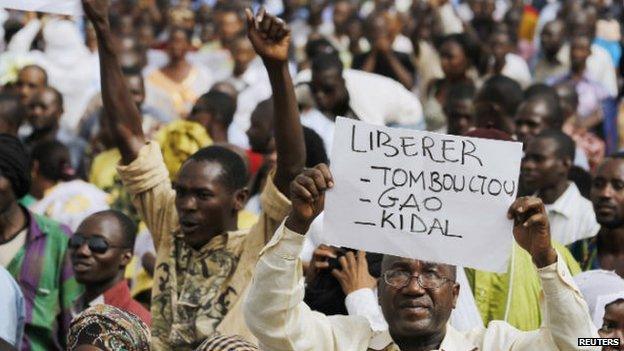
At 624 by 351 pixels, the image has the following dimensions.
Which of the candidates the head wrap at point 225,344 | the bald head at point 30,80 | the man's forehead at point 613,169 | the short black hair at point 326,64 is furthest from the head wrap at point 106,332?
the bald head at point 30,80

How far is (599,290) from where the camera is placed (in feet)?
20.1

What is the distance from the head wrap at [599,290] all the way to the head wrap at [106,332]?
167 centimetres

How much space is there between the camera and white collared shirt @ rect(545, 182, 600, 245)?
836 centimetres

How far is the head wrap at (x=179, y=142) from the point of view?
9195 millimetres

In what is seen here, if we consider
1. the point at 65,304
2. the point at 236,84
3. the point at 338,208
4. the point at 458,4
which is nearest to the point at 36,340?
the point at 65,304

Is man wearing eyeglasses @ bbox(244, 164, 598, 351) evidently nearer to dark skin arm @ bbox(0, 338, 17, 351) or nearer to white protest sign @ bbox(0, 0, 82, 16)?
dark skin arm @ bbox(0, 338, 17, 351)

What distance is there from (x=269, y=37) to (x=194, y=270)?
1.03m

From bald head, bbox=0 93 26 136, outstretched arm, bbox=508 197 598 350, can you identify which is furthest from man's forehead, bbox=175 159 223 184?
bald head, bbox=0 93 26 136

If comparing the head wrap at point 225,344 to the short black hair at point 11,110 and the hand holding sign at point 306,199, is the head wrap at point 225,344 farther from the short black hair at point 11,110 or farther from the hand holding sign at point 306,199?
the short black hair at point 11,110

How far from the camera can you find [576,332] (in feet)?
16.1

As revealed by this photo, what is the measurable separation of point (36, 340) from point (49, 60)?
7530 mm

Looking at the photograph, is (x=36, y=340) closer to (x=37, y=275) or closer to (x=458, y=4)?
(x=37, y=275)

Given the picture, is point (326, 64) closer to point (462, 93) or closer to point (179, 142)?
point (462, 93)

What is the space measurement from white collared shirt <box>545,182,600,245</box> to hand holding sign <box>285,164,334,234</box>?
11.5 feet
